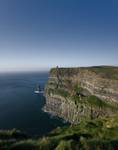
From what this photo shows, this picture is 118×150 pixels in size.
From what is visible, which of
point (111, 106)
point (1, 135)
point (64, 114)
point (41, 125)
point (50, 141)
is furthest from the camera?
point (64, 114)

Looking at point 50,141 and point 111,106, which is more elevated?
point 50,141

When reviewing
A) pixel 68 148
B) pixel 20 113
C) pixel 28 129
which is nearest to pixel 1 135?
pixel 68 148

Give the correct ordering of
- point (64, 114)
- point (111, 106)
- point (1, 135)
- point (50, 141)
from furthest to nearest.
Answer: point (64, 114) < point (111, 106) < point (1, 135) < point (50, 141)

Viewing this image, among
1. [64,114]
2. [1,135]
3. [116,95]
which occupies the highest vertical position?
[1,135]

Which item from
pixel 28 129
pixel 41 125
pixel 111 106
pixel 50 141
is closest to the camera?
pixel 50 141

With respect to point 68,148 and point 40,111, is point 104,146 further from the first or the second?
point 40,111

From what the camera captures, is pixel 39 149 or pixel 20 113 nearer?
pixel 39 149

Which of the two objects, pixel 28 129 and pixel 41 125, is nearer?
pixel 28 129

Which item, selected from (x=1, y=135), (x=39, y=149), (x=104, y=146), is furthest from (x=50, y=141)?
(x=1, y=135)

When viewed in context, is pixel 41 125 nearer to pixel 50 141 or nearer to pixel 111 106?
pixel 111 106
